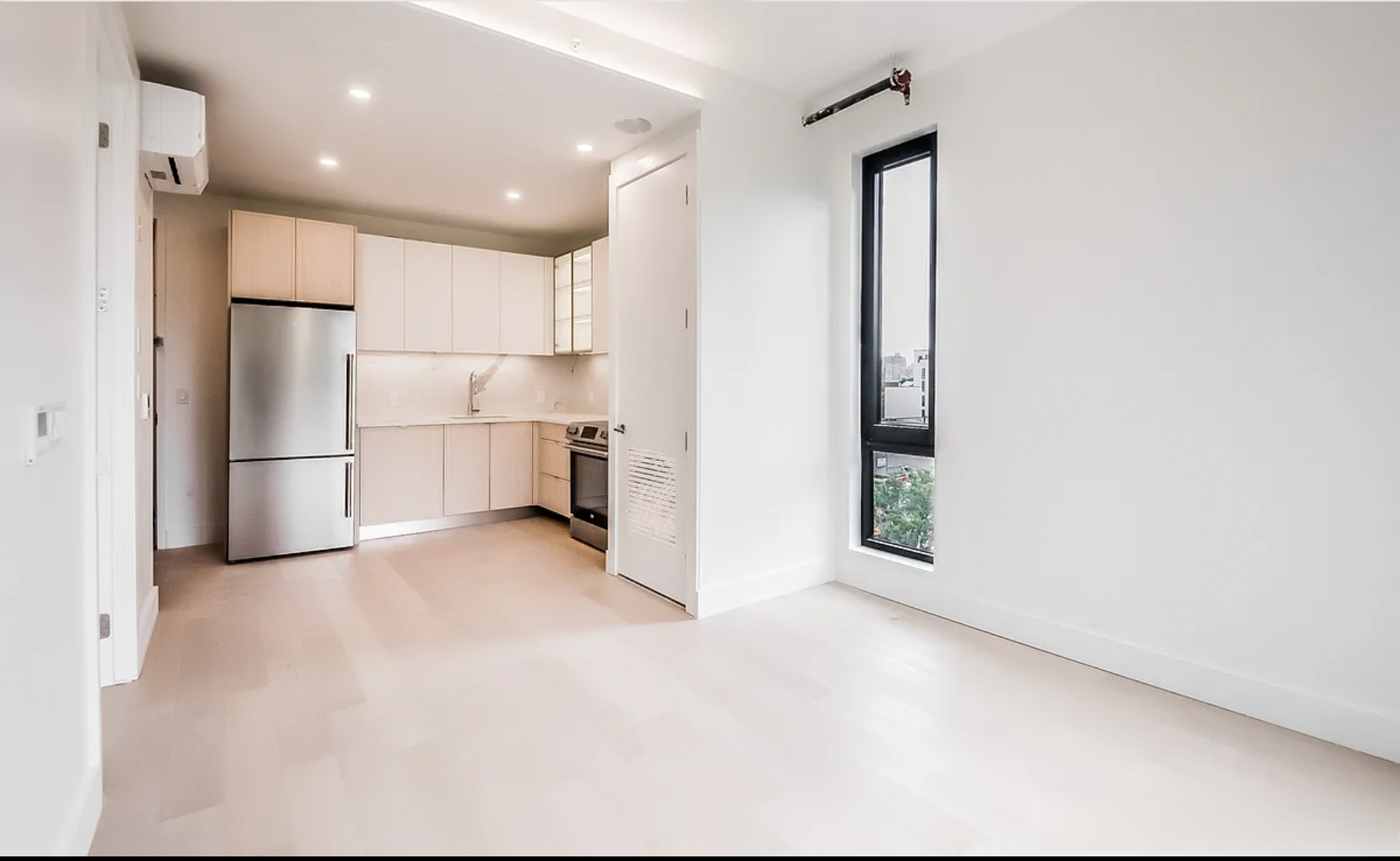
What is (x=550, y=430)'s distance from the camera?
209 inches

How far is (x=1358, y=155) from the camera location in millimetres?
2021

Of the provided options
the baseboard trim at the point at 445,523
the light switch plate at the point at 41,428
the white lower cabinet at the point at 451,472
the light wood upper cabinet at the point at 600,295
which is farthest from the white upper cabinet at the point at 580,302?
the light switch plate at the point at 41,428

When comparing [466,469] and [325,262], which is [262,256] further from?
[466,469]

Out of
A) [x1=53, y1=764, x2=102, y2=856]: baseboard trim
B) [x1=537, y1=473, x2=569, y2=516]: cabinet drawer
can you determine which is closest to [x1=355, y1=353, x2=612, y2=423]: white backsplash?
[x1=537, y1=473, x2=569, y2=516]: cabinet drawer

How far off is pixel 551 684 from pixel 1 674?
60.9 inches

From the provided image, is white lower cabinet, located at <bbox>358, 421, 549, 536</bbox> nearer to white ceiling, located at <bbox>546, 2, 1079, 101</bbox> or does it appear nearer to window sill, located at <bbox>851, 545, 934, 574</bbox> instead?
window sill, located at <bbox>851, 545, 934, 574</bbox>

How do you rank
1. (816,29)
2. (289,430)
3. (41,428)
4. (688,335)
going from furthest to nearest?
(289,430)
(688,335)
(816,29)
(41,428)

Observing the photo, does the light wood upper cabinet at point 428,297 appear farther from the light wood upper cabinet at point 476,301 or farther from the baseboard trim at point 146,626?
the baseboard trim at point 146,626

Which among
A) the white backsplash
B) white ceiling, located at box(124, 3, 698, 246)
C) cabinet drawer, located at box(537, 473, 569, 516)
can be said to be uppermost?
white ceiling, located at box(124, 3, 698, 246)

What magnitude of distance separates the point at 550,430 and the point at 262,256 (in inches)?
89.8

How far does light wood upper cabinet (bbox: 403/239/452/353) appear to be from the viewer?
498 centimetres

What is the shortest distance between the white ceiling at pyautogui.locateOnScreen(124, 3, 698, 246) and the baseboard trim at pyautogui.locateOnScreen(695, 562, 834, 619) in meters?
2.41

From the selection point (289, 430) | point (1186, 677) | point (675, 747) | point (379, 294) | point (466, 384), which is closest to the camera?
point (675, 747)

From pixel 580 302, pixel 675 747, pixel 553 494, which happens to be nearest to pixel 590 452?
pixel 553 494
